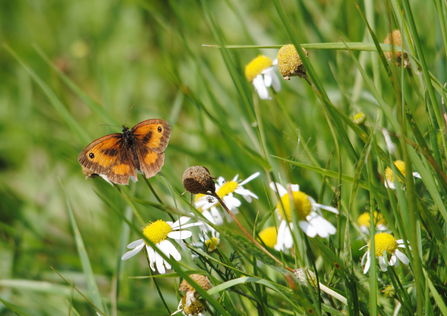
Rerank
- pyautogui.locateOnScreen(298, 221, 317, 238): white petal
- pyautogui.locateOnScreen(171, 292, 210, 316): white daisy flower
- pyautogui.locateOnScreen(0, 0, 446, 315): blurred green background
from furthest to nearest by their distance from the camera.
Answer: pyautogui.locateOnScreen(0, 0, 446, 315): blurred green background → pyautogui.locateOnScreen(171, 292, 210, 316): white daisy flower → pyautogui.locateOnScreen(298, 221, 317, 238): white petal

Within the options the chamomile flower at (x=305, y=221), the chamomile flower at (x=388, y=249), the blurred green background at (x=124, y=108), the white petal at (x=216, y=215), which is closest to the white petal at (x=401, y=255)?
the chamomile flower at (x=388, y=249)

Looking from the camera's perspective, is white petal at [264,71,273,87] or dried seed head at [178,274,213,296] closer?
dried seed head at [178,274,213,296]

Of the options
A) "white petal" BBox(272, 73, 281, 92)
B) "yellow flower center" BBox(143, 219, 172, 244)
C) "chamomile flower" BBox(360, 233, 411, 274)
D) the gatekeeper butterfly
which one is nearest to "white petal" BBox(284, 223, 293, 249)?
"chamomile flower" BBox(360, 233, 411, 274)

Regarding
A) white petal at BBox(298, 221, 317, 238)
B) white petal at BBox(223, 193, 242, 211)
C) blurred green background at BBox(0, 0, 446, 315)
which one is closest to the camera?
white petal at BBox(298, 221, 317, 238)

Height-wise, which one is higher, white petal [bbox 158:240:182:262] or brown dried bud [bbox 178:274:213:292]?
white petal [bbox 158:240:182:262]

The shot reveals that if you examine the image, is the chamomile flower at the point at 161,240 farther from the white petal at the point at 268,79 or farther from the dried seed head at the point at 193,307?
the white petal at the point at 268,79

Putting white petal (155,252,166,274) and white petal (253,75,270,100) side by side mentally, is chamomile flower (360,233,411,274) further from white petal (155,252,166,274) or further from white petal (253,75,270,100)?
white petal (253,75,270,100)

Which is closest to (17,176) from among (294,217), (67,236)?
(67,236)
